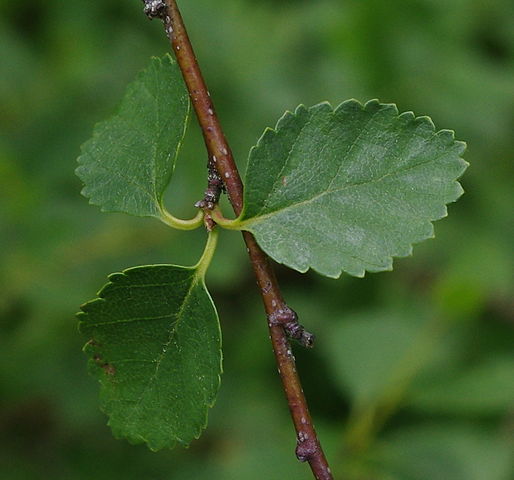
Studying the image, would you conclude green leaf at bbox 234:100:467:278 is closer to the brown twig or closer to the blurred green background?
the brown twig

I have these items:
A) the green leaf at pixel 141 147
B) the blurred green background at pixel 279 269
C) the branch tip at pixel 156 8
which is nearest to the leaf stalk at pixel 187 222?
the green leaf at pixel 141 147

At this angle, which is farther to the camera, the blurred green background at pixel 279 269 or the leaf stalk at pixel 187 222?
the blurred green background at pixel 279 269

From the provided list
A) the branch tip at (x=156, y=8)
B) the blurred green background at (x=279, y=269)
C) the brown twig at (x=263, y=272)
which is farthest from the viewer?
the blurred green background at (x=279, y=269)

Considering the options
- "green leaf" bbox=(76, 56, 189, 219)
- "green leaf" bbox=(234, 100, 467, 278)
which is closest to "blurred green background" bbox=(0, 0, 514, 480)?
"green leaf" bbox=(76, 56, 189, 219)

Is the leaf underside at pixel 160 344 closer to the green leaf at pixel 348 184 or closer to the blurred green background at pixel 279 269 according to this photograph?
the green leaf at pixel 348 184

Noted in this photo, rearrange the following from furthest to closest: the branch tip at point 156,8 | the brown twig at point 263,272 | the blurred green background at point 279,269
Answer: the blurred green background at point 279,269 < the branch tip at point 156,8 < the brown twig at point 263,272

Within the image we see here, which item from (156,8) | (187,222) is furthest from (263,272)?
(156,8)

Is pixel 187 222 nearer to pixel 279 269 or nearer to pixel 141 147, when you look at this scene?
pixel 141 147
